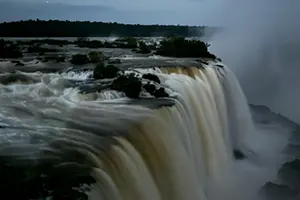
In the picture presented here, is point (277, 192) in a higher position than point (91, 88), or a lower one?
lower

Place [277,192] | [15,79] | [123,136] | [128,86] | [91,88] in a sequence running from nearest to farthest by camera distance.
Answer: [123,136] → [128,86] → [91,88] → [15,79] → [277,192]

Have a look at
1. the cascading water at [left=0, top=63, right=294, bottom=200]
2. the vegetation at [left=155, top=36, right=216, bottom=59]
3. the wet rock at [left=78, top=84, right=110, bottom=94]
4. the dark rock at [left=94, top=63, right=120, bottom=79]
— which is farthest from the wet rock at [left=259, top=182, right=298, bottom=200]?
the vegetation at [left=155, top=36, right=216, bottom=59]

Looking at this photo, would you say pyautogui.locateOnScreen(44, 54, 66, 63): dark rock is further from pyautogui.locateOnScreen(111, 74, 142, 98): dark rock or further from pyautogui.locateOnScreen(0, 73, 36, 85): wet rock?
pyautogui.locateOnScreen(111, 74, 142, 98): dark rock

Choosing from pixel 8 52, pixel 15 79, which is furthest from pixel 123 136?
pixel 8 52

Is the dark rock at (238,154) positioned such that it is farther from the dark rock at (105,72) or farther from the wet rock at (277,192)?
the dark rock at (105,72)

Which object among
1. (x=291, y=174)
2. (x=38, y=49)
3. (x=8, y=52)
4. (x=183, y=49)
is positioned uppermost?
(x=183, y=49)

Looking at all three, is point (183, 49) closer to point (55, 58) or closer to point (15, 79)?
point (55, 58)

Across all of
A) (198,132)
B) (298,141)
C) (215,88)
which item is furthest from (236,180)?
(298,141)
